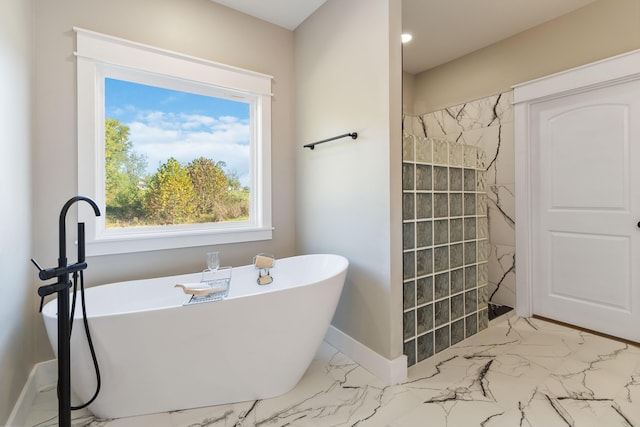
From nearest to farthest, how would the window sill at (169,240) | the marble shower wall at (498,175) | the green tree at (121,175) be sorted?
the window sill at (169,240), the green tree at (121,175), the marble shower wall at (498,175)

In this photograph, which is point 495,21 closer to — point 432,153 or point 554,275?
point 432,153

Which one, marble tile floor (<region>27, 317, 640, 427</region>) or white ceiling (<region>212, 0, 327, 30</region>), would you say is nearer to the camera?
marble tile floor (<region>27, 317, 640, 427</region>)

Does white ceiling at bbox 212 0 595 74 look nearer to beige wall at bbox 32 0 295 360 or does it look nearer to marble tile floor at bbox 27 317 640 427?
beige wall at bbox 32 0 295 360

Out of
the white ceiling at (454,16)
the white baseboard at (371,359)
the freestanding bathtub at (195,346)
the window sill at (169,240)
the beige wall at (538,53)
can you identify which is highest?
the white ceiling at (454,16)

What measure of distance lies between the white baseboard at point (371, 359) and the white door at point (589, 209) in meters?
1.73

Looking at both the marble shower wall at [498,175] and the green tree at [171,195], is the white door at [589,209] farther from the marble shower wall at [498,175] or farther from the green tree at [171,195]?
the green tree at [171,195]

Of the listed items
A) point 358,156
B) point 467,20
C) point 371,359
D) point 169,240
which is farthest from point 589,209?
point 169,240

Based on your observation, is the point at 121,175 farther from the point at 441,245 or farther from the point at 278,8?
the point at 441,245

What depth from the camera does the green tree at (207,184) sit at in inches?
91.8

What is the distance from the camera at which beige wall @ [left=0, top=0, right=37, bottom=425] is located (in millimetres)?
1300

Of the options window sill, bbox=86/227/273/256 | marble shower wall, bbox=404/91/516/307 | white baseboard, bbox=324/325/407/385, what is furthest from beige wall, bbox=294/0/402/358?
marble shower wall, bbox=404/91/516/307

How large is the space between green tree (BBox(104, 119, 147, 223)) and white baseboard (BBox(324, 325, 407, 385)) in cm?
166

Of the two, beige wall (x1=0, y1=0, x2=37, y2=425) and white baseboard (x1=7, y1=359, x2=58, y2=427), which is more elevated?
beige wall (x1=0, y1=0, x2=37, y2=425)

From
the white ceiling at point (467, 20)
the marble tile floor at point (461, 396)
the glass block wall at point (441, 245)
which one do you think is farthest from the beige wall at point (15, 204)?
the white ceiling at point (467, 20)
